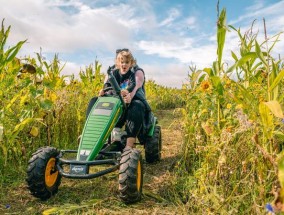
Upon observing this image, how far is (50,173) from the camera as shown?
9.73ft

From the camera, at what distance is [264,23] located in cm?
205

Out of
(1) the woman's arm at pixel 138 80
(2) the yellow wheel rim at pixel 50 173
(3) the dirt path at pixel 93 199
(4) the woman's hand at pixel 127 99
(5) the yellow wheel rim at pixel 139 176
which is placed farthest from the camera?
(1) the woman's arm at pixel 138 80

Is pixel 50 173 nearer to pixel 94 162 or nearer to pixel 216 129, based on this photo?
pixel 94 162

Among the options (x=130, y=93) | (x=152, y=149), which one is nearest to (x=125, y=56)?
(x=130, y=93)

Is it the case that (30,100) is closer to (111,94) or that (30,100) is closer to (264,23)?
(111,94)

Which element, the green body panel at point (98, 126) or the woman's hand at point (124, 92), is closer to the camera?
the green body panel at point (98, 126)

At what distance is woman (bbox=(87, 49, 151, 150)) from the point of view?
3568 millimetres

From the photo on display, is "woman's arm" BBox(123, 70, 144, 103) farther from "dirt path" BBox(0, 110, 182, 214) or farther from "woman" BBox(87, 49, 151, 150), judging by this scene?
"dirt path" BBox(0, 110, 182, 214)

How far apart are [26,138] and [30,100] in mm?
498

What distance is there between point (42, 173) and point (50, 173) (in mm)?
171

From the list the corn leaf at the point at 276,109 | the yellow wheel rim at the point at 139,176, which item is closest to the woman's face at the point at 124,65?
the yellow wheel rim at the point at 139,176

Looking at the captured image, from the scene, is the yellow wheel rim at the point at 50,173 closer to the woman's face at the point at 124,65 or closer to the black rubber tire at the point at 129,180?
the black rubber tire at the point at 129,180

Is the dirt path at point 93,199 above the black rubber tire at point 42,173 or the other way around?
the other way around

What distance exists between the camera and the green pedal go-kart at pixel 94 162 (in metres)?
2.66
